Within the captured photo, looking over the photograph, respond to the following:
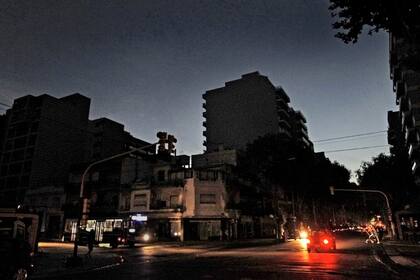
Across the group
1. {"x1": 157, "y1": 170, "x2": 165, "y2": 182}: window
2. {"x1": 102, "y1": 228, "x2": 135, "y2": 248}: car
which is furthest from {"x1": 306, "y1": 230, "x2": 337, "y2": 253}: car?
{"x1": 157, "y1": 170, "x2": 165, "y2": 182}: window

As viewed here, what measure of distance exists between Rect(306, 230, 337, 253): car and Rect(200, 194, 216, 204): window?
874 inches

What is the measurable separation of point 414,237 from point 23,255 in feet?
113

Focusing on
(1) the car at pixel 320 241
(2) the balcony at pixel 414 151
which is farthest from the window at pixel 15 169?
(2) the balcony at pixel 414 151

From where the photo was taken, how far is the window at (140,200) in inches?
1746

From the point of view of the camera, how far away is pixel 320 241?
21.7 meters

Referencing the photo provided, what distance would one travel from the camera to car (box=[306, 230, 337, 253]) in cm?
2170

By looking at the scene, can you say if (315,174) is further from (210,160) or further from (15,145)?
(15,145)

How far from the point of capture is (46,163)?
2525 inches

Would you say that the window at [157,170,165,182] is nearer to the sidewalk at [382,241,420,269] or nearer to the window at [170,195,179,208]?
the window at [170,195,179,208]

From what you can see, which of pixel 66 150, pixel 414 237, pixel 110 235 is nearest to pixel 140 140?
pixel 66 150

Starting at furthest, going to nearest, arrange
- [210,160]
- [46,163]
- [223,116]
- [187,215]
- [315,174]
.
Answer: [223,116] → [46,163] → [210,160] → [315,174] → [187,215]

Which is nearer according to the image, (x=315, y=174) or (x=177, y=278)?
(x=177, y=278)

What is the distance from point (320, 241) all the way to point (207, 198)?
22836 millimetres

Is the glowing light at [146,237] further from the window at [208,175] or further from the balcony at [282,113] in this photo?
the balcony at [282,113]
